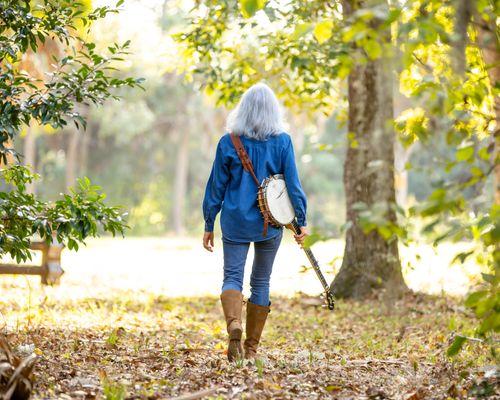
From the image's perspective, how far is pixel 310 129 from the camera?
140ft

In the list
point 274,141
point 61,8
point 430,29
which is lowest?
point 274,141

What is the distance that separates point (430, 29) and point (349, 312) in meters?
5.88

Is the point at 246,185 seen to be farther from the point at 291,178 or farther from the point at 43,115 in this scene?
the point at 43,115

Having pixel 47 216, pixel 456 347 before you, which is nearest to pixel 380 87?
pixel 47 216

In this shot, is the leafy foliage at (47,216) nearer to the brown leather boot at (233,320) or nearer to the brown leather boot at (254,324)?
the brown leather boot at (233,320)

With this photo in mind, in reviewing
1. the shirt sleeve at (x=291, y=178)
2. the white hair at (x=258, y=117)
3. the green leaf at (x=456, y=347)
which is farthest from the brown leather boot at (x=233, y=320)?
the green leaf at (x=456, y=347)

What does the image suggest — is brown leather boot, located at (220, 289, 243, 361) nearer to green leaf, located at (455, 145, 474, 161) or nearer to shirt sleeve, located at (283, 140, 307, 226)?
shirt sleeve, located at (283, 140, 307, 226)

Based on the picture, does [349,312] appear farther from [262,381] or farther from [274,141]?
[262,381]

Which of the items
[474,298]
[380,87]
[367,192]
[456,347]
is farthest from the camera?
[367,192]

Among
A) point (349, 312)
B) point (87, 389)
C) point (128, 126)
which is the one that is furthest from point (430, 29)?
point (128, 126)

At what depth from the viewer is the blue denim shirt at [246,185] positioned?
223 inches

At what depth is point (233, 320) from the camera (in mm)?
5699

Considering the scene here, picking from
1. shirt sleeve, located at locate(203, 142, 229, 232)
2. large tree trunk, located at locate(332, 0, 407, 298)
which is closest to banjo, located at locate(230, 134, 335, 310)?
shirt sleeve, located at locate(203, 142, 229, 232)

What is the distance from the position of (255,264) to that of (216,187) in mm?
638
